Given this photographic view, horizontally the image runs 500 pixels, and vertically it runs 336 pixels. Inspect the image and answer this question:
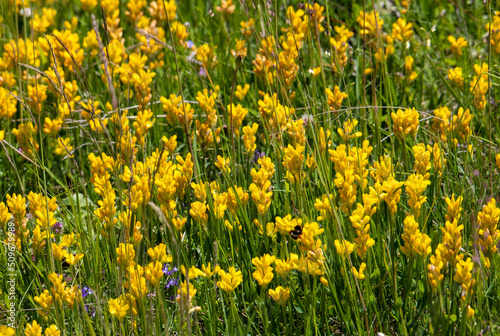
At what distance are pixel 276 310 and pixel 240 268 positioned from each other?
0.28m

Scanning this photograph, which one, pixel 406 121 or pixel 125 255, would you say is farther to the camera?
pixel 406 121

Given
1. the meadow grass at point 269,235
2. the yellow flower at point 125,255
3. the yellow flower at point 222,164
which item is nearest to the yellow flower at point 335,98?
the meadow grass at point 269,235

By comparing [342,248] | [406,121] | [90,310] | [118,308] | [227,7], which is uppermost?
[227,7]

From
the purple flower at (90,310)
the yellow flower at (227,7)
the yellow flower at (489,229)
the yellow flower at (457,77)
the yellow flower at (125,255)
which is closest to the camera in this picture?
the yellow flower at (489,229)

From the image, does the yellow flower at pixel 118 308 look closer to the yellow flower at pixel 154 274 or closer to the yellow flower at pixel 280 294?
the yellow flower at pixel 154 274

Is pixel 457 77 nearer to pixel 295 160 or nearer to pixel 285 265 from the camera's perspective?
pixel 295 160

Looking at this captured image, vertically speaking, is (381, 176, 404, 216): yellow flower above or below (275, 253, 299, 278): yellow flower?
above

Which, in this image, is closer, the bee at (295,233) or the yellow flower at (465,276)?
the yellow flower at (465,276)

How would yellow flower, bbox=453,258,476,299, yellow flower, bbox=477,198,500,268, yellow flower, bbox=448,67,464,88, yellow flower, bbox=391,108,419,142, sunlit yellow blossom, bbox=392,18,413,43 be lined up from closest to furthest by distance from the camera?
yellow flower, bbox=453,258,476,299
yellow flower, bbox=477,198,500,268
yellow flower, bbox=391,108,419,142
yellow flower, bbox=448,67,464,88
sunlit yellow blossom, bbox=392,18,413,43

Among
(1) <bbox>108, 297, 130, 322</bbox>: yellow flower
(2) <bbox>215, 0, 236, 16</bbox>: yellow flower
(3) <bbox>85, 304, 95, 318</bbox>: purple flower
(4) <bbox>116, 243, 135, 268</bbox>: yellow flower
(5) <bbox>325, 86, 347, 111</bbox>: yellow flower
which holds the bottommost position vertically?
(3) <bbox>85, 304, 95, 318</bbox>: purple flower

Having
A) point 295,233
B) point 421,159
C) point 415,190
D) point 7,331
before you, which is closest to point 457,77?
point 421,159

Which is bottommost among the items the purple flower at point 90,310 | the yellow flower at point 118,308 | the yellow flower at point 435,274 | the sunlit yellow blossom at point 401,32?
the purple flower at point 90,310

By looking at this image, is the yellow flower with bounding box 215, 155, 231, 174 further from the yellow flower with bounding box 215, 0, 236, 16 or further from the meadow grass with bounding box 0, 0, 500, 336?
the yellow flower with bounding box 215, 0, 236, 16

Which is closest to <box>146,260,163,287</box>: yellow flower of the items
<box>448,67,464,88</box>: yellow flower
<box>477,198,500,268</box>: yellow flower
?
<box>477,198,500,268</box>: yellow flower
